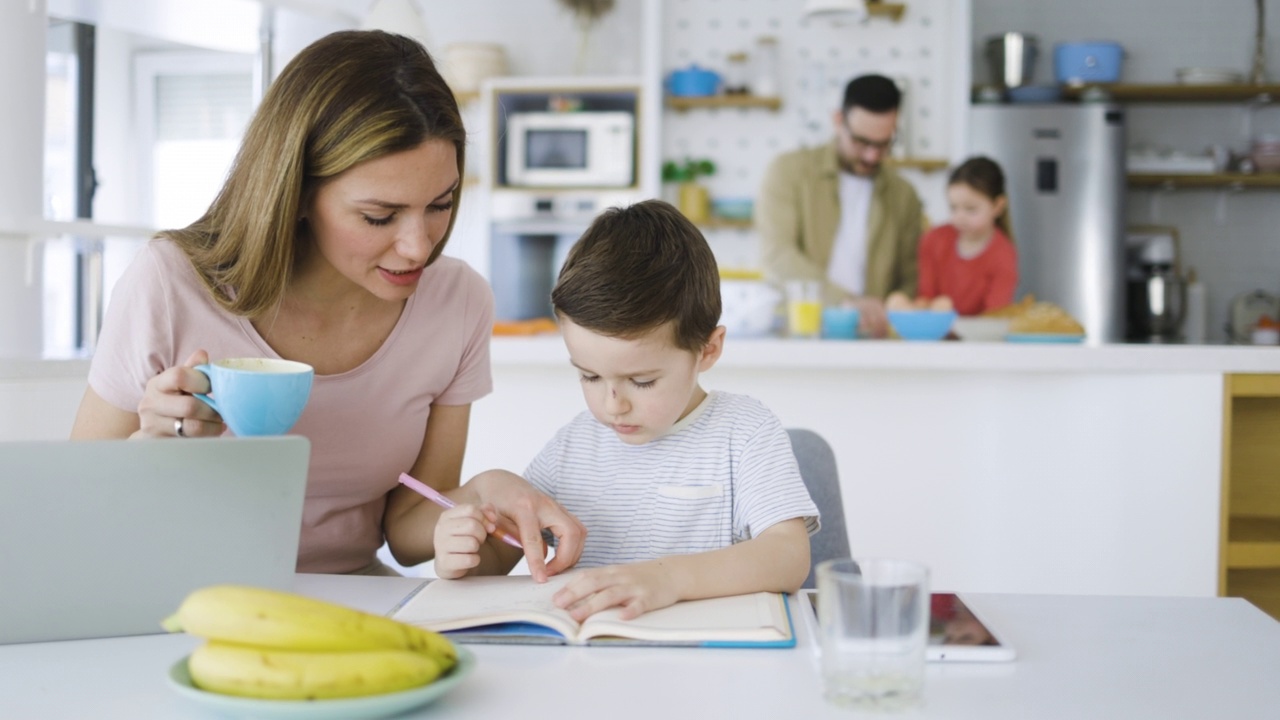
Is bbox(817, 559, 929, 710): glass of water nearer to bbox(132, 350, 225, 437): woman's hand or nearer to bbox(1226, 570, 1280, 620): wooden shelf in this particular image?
bbox(132, 350, 225, 437): woman's hand

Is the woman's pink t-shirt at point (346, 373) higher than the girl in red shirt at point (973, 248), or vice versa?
the girl in red shirt at point (973, 248)

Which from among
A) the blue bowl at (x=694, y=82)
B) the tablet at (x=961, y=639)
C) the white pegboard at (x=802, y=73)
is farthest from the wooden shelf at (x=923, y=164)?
the tablet at (x=961, y=639)

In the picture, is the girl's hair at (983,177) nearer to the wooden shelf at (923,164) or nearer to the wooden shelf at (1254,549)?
the wooden shelf at (923,164)

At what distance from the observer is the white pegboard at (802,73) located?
4.84 metres

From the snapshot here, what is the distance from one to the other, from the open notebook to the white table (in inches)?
0.6

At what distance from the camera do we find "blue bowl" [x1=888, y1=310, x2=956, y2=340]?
256 cm

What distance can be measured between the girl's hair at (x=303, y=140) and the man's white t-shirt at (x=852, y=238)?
9.30 ft

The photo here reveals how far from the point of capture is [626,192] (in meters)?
4.99

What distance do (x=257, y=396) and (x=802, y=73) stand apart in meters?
4.26

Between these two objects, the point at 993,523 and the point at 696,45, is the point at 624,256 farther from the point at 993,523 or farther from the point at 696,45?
the point at 696,45

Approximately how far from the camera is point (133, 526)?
36.6 inches

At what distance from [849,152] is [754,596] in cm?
293

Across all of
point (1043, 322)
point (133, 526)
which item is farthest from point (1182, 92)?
point (133, 526)

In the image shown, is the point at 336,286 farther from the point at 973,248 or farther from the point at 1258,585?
the point at 973,248
